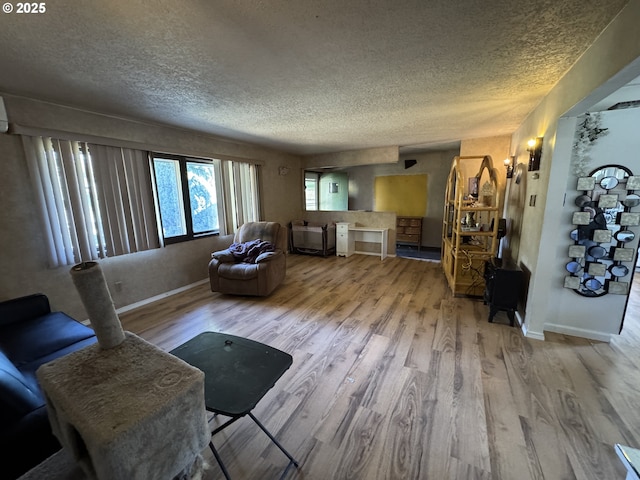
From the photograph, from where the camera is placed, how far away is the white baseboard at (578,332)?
2256 mm

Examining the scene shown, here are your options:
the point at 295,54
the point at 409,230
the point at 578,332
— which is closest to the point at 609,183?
the point at 578,332

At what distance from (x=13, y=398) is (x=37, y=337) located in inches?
36.3

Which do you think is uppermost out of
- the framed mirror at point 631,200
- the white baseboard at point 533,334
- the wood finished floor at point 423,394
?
the framed mirror at point 631,200

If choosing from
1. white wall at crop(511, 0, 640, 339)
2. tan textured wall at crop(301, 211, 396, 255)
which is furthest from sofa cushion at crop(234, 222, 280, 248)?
white wall at crop(511, 0, 640, 339)

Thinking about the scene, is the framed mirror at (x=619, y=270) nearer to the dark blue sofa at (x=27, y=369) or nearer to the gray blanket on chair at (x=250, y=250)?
the gray blanket on chair at (x=250, y=250)

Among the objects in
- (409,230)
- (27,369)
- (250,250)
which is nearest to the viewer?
(27,369)

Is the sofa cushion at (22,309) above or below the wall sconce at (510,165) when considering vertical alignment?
below

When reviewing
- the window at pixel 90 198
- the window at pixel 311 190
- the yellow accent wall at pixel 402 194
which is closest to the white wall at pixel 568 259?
the yellow accent wall at pixel 402 194

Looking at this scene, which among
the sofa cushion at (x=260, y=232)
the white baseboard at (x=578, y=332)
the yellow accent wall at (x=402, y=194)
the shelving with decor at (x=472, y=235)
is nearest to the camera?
the white baseboard at (x=578, y=332)

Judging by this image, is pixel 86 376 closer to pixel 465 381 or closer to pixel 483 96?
pixel 465 381

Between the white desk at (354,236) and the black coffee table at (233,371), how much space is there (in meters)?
4.09

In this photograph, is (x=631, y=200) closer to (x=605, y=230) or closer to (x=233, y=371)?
(x=605, y=230)

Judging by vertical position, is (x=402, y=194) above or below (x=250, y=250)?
above

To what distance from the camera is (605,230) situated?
6.92ft
